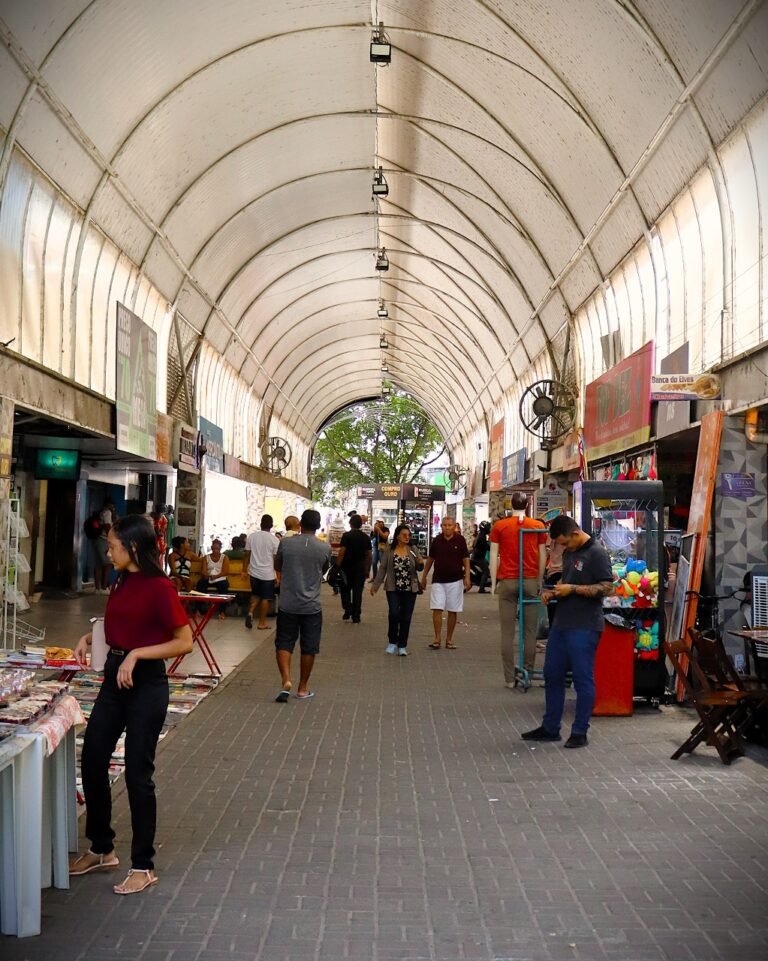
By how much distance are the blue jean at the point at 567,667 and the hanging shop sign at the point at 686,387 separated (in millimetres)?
4836

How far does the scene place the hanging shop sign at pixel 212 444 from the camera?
935 inches

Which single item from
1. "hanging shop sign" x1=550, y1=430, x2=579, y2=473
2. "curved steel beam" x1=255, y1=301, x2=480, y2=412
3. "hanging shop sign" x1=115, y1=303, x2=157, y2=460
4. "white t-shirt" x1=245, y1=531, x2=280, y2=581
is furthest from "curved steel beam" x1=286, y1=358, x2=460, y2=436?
"white t-shirt" x1=245, y1=531, x2=280, y2=581

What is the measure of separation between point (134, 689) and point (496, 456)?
28.9 meters


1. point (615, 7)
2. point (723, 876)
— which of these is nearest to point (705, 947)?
point (723, 876)

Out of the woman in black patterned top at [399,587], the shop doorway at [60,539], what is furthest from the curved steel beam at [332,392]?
the woman in black patterned top at [399,587]

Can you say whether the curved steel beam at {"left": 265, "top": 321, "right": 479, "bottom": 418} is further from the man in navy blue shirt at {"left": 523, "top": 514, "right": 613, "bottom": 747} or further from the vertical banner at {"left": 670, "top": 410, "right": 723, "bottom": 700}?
the man in navy blue shirt at {"left": 523, "top": 514, "right": 613, "bottom": 747}

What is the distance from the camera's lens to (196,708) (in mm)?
8961

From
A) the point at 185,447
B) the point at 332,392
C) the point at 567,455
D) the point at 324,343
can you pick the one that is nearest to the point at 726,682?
the point at 567,455

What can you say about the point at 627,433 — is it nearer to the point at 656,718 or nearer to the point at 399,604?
the point at 399,604

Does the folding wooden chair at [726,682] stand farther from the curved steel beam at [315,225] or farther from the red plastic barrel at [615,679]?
the curved steel beam at [315,225]

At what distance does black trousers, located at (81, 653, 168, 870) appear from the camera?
181 inches

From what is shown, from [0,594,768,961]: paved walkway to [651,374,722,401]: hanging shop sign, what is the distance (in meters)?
4.19

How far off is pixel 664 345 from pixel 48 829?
12071 mm

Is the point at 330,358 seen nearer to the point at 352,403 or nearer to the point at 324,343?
the point at 324,343
